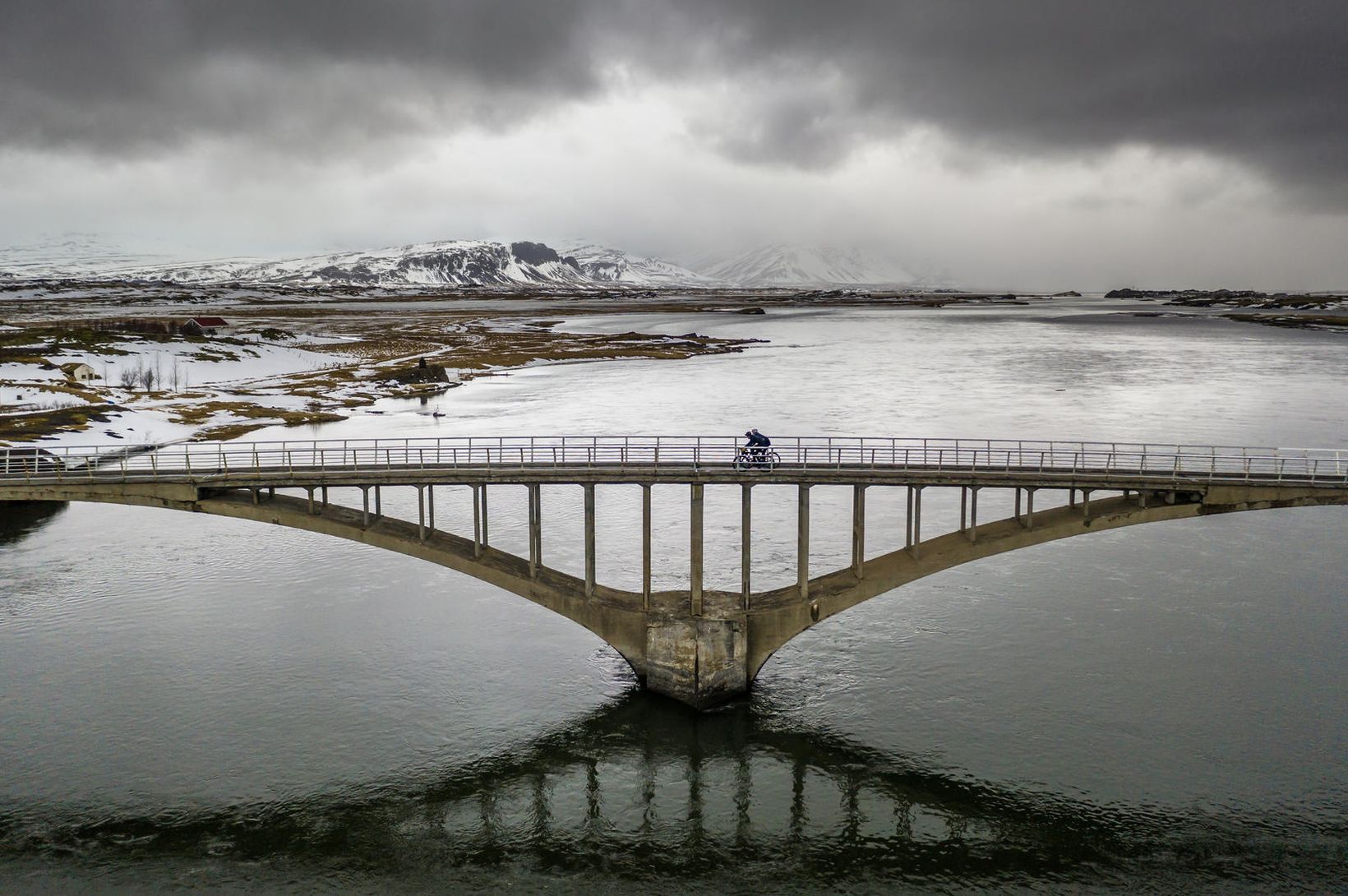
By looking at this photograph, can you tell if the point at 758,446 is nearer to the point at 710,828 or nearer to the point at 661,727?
the point at 661,727

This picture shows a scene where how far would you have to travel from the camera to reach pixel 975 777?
3738cm

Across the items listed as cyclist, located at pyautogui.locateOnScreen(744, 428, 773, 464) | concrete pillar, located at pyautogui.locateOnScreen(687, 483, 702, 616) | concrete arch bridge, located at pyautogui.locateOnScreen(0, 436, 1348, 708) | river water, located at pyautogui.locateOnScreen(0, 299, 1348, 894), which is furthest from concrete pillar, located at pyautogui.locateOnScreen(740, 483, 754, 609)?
river water, located at pyautogui.locateOnScreen(0, 299, 1348, 894)

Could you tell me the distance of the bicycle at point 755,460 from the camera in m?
43.1

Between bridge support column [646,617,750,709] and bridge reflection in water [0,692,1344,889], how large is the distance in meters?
2.47

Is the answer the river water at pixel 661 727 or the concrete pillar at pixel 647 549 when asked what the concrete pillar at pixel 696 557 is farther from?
the river water at pixel 661 727

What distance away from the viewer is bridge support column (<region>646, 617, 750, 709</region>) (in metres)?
41.0

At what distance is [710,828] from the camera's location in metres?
35.2

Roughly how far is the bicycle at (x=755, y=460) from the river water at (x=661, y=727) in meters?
9.75

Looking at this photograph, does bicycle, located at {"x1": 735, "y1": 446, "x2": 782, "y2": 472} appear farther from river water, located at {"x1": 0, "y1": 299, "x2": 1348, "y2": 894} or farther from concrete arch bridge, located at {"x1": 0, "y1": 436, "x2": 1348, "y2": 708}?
river water, located at {"x1": 0, "y1": 299, "x2": 1348, "y2": 894}

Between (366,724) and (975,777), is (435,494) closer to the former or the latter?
(366,724)

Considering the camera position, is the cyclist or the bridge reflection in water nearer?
the bridge reflection in water

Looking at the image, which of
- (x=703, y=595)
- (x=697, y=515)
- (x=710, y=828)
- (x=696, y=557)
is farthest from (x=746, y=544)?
(x=710, y=828)

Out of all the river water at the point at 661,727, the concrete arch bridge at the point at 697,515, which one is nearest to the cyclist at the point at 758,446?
the concrete arch bridge at the point at 697,515

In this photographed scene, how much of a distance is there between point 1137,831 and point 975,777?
5.69m
